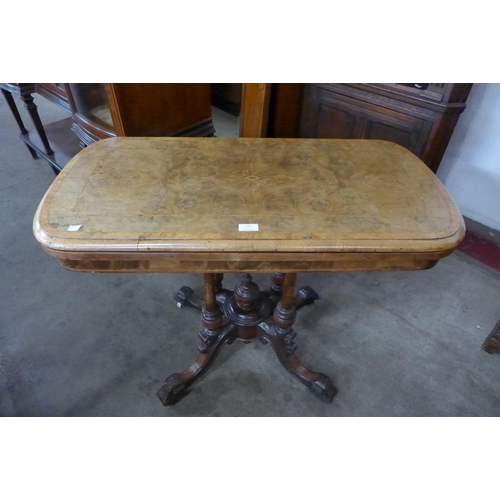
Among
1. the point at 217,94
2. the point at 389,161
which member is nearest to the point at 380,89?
the point at 389,161

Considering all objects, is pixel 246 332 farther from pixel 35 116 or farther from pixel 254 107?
pixel 35 116

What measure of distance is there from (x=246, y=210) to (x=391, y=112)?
1087mm

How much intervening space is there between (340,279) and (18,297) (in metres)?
1.60

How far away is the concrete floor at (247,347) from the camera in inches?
54.0

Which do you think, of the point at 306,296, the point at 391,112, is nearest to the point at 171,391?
the point at 306,296

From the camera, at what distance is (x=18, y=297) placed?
1740 millimetres

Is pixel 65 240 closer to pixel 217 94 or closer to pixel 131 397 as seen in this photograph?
pixel 131 397

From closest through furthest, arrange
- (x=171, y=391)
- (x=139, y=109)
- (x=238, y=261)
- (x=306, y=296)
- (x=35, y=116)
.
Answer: (x=238, y=261), (x=171, y=391), (x=139, y=109), (x=306, y=296), (x=35, y=116)

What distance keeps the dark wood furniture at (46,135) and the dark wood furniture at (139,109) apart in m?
0.42

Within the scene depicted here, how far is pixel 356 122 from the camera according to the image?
1771 mm

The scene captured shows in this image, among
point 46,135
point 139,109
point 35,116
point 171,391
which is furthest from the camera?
point 46,135

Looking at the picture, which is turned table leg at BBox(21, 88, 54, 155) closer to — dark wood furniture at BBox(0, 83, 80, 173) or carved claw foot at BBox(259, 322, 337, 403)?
dark wood furniture at BBox(0, 83, 80, 173)

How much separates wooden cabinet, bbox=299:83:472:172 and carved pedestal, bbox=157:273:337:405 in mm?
894

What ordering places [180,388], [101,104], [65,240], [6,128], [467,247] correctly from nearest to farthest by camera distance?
[65,240]
[180,388]
[101,104]
[467,247]
[6,128]
